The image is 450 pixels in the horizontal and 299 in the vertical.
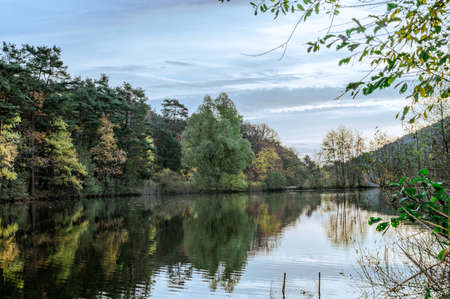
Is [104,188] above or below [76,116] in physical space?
below

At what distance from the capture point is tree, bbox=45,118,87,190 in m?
34.9

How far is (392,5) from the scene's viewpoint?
10.6ft

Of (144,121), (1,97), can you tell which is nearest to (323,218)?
(1,97)

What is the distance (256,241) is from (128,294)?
700cm

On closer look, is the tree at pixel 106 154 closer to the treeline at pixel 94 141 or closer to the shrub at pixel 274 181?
the treeline at pixel 94 141

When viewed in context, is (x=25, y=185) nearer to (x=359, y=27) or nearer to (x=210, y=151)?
(x=210, y=151)

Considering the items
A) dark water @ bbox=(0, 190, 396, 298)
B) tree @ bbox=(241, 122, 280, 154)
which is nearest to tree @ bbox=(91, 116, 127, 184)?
dark water @ bbox=(0, 190, 396, 298)

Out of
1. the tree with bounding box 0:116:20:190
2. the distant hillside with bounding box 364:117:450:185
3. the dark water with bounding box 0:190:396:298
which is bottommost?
the dark water with bounding box 0:190:396:298

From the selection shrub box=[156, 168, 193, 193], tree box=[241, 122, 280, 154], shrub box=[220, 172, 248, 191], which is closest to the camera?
shrub box=[156, 168, 193, 193]

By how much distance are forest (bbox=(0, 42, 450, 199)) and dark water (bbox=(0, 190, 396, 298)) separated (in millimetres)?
11012

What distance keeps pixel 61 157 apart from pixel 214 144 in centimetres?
1631

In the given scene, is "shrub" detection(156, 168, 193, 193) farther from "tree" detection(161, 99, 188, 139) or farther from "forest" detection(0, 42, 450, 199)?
"tree" detection(161, 99, 188, 139)

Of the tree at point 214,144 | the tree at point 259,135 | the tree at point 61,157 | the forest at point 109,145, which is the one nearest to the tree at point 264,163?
the forest at point 109,145

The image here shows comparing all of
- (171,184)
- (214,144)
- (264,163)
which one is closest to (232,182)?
(214,144)
